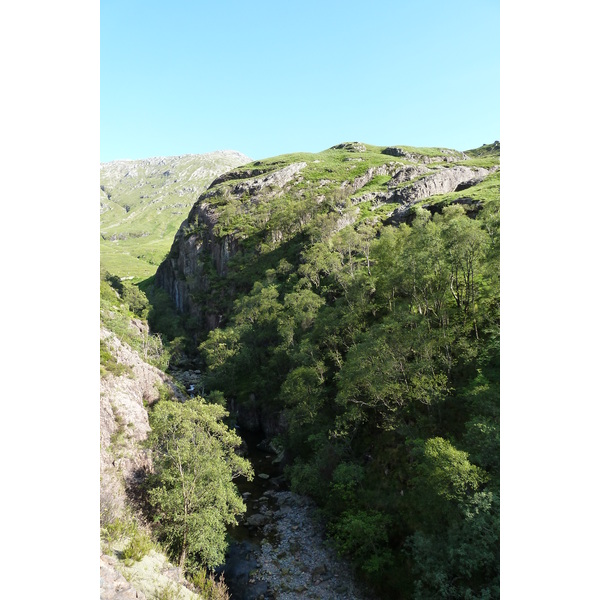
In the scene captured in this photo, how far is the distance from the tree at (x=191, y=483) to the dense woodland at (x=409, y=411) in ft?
5.22

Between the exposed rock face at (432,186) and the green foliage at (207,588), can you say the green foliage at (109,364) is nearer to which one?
the green foliage at (207,588)

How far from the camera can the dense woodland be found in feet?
61.6

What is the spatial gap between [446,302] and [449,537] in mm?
21148

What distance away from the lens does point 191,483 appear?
82.2 ft

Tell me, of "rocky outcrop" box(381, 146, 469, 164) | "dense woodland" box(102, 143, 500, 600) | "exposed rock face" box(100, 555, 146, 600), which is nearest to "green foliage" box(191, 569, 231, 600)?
"dense woodland" box(102, 143, 500, 600)

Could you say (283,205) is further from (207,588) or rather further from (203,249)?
(207,588)

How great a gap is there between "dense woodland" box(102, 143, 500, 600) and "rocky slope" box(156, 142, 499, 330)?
121ft

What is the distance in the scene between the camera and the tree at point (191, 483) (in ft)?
77.6

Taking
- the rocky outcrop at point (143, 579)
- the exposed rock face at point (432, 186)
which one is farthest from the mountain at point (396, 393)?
the exposed rock face at point (432, 186)

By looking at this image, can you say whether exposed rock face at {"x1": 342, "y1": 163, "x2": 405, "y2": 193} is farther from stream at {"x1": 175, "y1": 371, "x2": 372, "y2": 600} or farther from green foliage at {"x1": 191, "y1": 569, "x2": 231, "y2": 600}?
green foliage at {"x1": 191, "y1": 569, "x2": 231, "y2": 600}

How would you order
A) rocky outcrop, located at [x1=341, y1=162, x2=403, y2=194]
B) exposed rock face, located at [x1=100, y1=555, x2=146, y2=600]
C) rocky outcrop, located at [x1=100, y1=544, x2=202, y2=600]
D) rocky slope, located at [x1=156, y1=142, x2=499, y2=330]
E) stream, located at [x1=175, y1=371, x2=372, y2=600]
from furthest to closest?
rocky outcrop, located at [x1=341, y1=162, x2=403, y2=194]
rocky slope, located at [x1=156, y1=142, x2=499, y2=330]
stream, located at [x1=175, y1=371, x2=372, y2=600]
rocky outcrop, located at [x1=100, y1=544, x2=202, y2=600]
exposed rock face, located at [x1=100, y1=555, x2=146, y2=600]

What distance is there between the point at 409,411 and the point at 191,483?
63.8 feet
